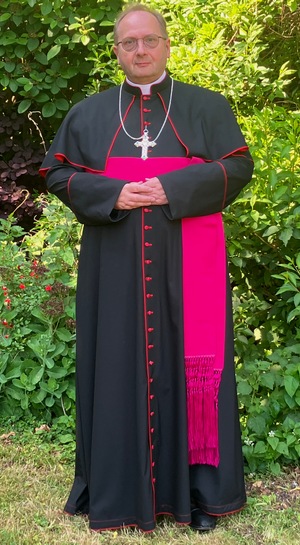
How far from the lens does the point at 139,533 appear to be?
3.62 metres

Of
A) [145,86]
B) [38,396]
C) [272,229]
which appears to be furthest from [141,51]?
[38,396]

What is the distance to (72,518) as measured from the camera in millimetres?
3793

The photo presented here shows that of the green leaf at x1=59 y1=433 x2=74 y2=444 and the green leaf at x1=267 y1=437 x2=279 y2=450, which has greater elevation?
the green leaf at x1=59 y1=433 x2=74 y2=444

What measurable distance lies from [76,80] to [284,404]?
3.49 m

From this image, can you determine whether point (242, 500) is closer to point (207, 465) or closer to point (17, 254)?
point (207, 465)

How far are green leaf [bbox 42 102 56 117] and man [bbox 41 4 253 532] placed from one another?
295 centimetres

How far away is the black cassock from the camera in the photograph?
11.1 feet

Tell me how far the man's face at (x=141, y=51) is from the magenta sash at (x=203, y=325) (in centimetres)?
62

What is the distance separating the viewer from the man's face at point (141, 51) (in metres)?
3.31

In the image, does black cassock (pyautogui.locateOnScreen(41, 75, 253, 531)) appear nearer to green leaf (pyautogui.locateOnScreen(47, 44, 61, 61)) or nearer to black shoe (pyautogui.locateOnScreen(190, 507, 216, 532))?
black shoe (pyautogui.locateOnScreen(190, 507, 216, 532))

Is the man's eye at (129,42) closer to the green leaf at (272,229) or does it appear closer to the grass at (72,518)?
the green leaf at (272,229)

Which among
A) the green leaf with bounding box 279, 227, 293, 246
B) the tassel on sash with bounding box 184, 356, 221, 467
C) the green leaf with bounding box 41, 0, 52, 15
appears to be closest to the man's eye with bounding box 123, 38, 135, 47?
the tassel on sash with bounding box 184, 356, 221, 467

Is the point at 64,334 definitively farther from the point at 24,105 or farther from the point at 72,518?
the point at 24,105

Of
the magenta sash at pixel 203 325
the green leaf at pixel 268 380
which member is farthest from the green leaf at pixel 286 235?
the magenta sash at pixel 203 325
